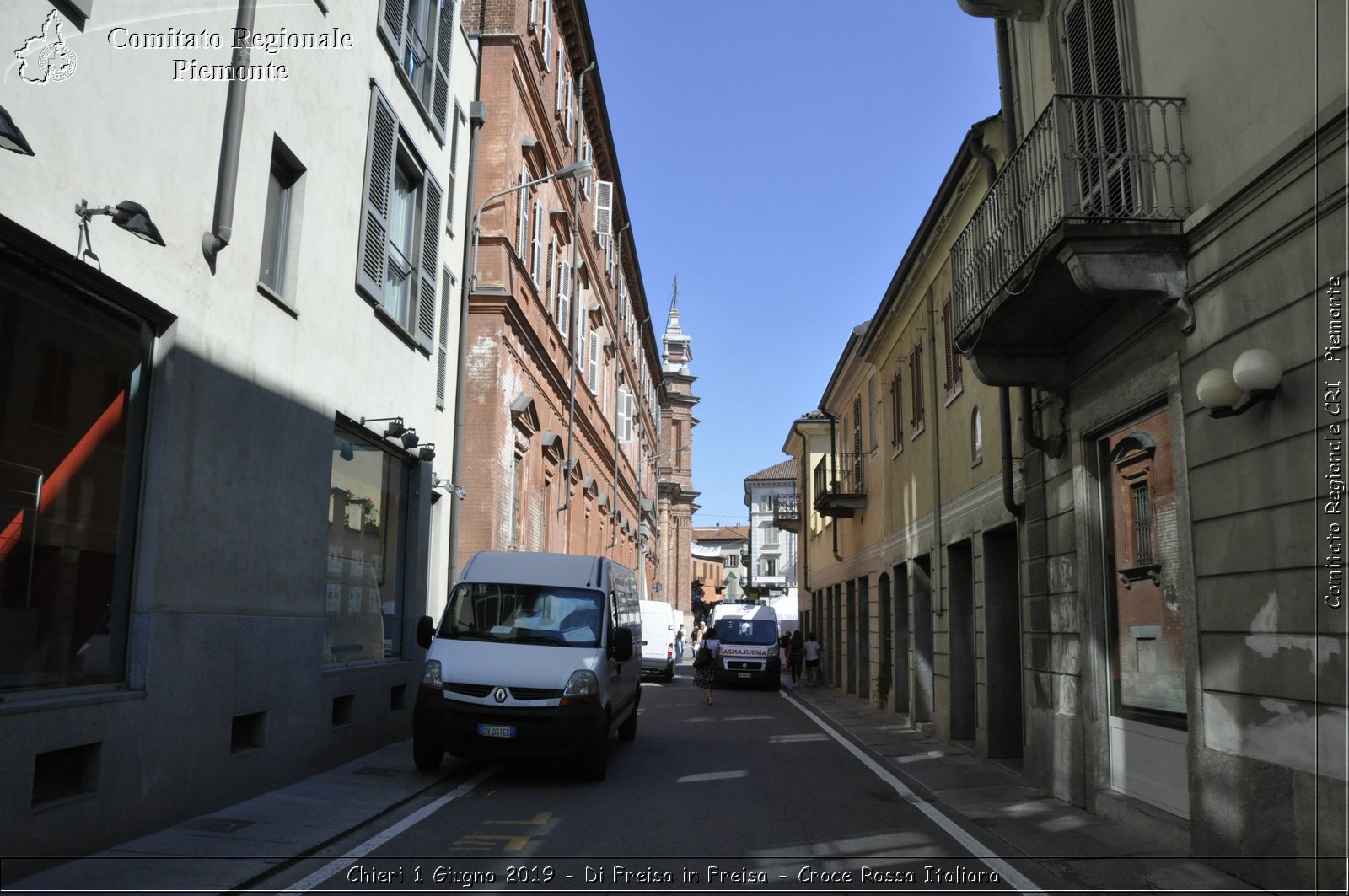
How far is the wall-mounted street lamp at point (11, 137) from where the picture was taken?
19.2ft

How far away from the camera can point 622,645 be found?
12.4m

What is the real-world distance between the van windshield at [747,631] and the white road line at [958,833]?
52.7 ft

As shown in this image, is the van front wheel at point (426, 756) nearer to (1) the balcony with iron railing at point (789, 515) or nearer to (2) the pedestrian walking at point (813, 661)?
(2) the pedestrian walking at point (813, 661)

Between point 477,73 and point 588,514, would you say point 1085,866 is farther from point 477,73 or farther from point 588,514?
point 588,514

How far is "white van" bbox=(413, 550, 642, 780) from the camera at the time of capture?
1059 cm

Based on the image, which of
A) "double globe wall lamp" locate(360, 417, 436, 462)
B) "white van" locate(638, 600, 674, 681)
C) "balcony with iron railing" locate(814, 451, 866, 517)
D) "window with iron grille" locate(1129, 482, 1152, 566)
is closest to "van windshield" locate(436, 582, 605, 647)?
"double globe wall lamp" locate(360, 417, 436, 462)

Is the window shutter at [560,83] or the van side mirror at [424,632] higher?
the window shutter at [560,83]

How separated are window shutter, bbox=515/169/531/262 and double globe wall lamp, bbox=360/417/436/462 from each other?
735 centimetres

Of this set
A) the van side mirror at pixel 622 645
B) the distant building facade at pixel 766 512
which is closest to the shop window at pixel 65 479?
the van side mirror at pixel 622 645

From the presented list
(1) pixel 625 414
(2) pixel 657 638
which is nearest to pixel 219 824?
(2) pixel 657 638

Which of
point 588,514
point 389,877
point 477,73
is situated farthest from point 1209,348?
point 588,514

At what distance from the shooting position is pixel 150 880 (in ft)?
21.0

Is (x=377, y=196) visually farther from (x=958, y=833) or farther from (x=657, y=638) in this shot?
(x=657, y=638)

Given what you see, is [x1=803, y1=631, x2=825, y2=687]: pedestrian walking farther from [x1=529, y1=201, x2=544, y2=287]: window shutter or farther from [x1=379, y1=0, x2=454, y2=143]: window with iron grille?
[x1=379, y1=0, x2=454, y2=143]: window with iron grille
